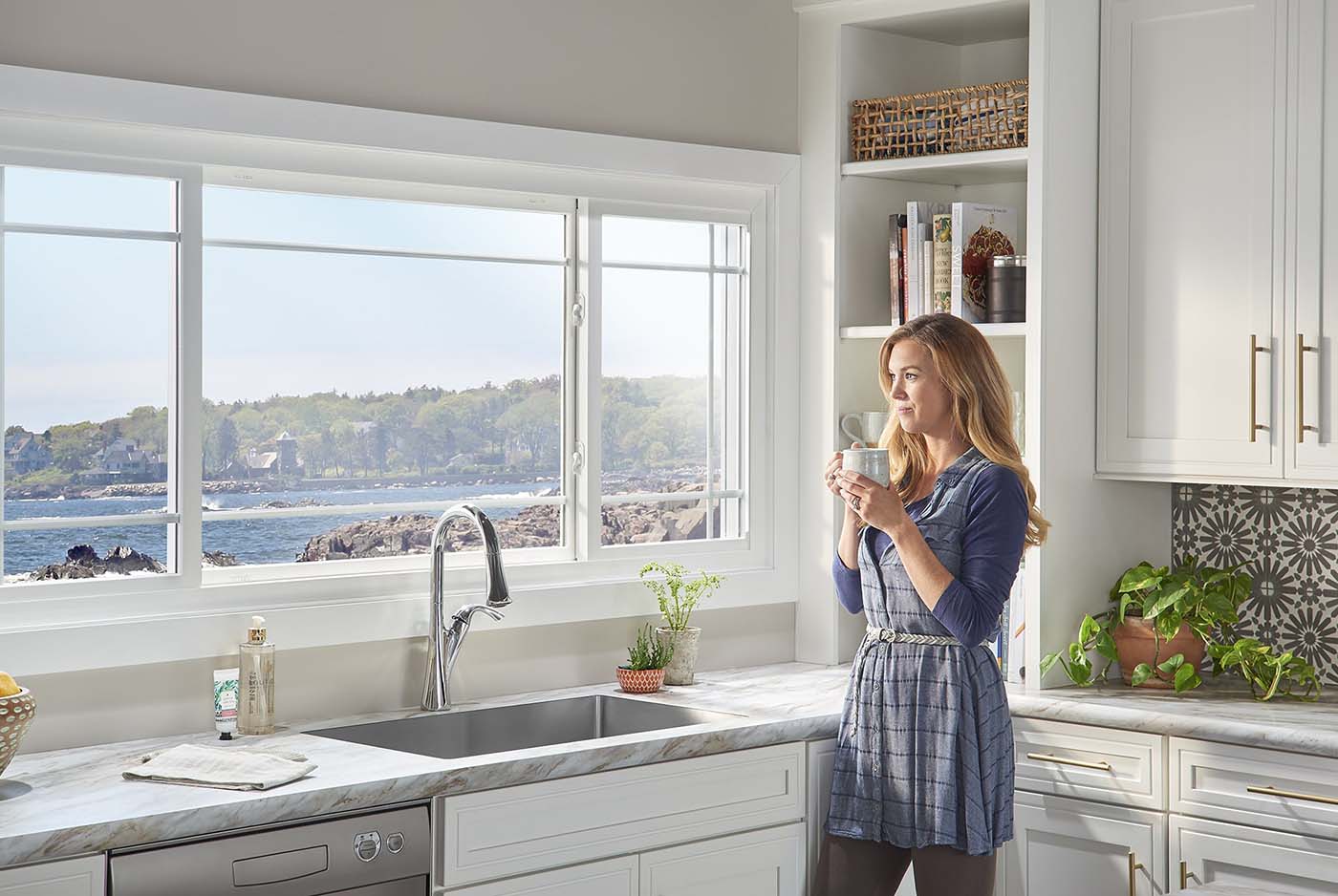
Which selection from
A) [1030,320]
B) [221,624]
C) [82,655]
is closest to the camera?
[82,655]

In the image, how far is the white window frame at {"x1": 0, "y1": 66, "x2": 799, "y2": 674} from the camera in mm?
2615

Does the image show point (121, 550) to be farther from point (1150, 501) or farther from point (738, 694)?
point (1150, 501)

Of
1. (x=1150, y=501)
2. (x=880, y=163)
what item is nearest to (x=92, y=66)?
(x=880, y=163)

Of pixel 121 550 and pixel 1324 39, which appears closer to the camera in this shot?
pixel 121 550

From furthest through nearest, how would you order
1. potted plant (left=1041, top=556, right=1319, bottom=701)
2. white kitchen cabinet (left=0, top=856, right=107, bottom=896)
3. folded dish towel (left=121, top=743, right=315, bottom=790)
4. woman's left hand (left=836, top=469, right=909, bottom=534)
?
1. potted plant (left=1041, top=556, right=1319, bottom=701)
2. woman's left hand (left=836, top=469, right=909, bottom=534)
3. folded dish towel (left=121, top=743, right=315, bottom=790)
4. white kitchen cabinet (left=0, top=856, right=107, bottom=896)

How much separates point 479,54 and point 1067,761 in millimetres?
1941

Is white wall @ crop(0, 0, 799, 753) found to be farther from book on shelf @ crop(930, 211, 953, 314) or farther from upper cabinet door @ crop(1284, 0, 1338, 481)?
upper cabinet door @ crop(1284, 0, 1338, 481)

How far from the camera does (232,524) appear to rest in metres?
2.91

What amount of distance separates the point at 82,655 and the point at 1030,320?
2.05m

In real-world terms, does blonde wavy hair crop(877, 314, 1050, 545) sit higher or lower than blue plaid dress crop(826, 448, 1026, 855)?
higher

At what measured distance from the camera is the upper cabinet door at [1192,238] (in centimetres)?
307

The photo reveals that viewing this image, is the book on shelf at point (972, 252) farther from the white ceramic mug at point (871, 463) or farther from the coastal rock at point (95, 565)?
the coastal rock at point (95, 565)

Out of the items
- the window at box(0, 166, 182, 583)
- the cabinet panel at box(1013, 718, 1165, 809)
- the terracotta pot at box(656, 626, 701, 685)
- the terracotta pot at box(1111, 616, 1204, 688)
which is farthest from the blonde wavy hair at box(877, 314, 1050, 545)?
the window at box(0, 166, 182, 583)

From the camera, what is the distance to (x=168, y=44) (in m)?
2.70
